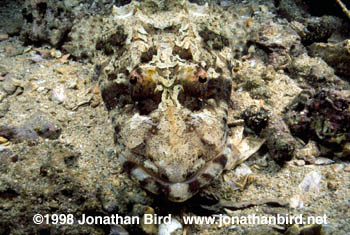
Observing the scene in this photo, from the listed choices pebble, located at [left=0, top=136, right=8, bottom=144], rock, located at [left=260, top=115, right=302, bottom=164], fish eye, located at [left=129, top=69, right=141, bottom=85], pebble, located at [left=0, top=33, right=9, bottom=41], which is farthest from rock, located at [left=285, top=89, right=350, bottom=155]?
pebble, located at [left=0, top=33, right=9, bottom=41]

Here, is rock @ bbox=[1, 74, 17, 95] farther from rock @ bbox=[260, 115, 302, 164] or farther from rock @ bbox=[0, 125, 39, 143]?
rock @ bbox=[260, 115, 302, 164]

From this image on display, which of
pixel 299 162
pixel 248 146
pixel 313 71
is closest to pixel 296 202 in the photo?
pixel 299 162

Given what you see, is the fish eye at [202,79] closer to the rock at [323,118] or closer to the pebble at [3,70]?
the rock at [323,118]

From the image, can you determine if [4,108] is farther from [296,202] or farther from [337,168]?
[337,168]

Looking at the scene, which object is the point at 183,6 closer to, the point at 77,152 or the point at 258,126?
the point at 258,126

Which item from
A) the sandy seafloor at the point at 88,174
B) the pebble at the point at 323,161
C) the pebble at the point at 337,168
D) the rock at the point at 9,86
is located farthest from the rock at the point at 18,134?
the pebble at the point at 337,168

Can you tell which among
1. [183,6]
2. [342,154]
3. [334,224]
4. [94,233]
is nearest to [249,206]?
[334,224]

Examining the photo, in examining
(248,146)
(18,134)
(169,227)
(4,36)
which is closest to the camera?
(169,227)
